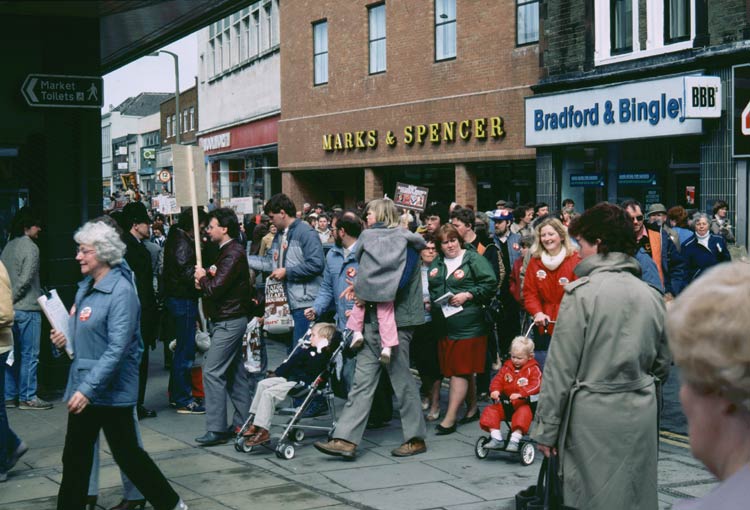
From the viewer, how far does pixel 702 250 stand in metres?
12.0

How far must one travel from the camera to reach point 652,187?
18.1m

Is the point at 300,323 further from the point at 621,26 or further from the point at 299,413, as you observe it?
the point at 621,26

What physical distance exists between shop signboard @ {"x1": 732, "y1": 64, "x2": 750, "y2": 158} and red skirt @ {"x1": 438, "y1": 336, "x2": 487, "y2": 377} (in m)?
8.48

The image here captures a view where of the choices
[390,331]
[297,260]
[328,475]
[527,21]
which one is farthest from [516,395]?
[527,21]

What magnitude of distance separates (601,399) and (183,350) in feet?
19.4

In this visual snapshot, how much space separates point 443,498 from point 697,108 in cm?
1097

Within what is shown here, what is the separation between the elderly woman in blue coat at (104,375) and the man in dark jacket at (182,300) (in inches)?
152

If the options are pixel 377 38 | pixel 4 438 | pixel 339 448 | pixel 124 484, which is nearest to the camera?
pixel 124 484

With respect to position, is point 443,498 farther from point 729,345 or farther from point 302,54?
point 302,54

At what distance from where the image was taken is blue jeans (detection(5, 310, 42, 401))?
997 centimetres

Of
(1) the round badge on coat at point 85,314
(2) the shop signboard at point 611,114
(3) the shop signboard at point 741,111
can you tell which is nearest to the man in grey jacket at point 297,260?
(1) the round badge on coat at point 85,314

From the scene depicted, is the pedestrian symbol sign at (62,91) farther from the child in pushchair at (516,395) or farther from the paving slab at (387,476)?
the child in pushchair at (516,395)

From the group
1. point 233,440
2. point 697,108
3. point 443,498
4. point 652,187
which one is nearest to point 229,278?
point 233,440

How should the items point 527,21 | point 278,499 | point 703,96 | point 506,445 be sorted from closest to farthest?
point 278,499, point 506,445, point 703,96, point 527,21
